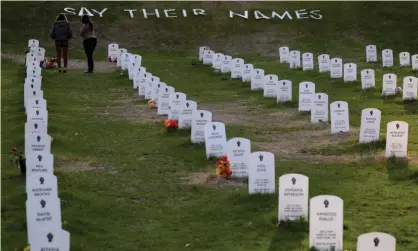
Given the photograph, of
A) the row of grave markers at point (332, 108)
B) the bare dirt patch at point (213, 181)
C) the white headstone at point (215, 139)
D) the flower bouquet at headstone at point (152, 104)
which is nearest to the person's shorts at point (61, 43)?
the row of grave markers at point (332, 108)

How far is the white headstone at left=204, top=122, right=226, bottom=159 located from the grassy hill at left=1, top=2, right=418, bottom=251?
298mm

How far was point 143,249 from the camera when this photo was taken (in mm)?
9578

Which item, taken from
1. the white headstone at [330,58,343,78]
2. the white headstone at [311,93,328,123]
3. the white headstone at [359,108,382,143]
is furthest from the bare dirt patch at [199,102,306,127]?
the white headstone at [330,58,343,78]

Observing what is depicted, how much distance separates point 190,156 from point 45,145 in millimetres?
3069

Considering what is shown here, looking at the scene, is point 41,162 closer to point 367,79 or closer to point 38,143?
point 38,143

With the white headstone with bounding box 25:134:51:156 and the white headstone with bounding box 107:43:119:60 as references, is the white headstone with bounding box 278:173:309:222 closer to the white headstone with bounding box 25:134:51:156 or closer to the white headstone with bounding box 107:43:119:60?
the white headstone with bounding box 25:134:51:156

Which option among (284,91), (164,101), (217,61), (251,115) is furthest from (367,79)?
(164,101)

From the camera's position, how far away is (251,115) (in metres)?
19.8

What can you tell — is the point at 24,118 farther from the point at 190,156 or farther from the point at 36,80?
the point at 190,156

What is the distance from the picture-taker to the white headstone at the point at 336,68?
26.3 metres

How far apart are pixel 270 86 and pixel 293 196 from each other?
40.0 feet

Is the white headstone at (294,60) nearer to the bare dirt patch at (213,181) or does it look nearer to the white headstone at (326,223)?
the bare dirt patch at (213,181)

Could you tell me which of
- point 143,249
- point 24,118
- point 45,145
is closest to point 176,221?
point 143,249

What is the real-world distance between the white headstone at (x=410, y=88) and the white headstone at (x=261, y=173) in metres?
10.9
